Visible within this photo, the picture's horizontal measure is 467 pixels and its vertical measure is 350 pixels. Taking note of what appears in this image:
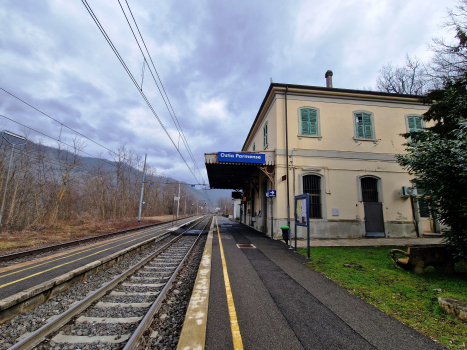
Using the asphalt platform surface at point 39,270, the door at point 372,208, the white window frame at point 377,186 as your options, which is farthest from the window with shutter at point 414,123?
the asphalt platform surface at point 39,270

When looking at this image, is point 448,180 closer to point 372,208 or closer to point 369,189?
point 372,208

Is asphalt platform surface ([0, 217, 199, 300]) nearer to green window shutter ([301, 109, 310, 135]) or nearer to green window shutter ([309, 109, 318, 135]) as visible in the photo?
green window shutter ([301, 109, 310, 135])

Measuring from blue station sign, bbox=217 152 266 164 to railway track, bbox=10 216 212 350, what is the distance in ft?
26.6

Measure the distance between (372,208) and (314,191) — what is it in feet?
13.0

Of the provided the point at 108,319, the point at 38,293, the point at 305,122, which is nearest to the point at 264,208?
the point at 305,122

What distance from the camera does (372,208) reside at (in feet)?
44.3

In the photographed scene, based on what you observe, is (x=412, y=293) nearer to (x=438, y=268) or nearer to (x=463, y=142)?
(x=438, y=268)

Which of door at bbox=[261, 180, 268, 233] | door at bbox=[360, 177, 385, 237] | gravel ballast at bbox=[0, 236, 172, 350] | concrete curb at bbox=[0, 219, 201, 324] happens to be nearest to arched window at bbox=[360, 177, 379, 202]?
door at bbox=[360, 177, 385, 237]

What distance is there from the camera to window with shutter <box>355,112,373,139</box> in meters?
14.4

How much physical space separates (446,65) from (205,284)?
13769 mm

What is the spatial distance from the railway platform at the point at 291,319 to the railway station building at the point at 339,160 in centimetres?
817

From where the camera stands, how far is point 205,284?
474 centimetres

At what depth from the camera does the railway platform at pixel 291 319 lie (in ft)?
8.70

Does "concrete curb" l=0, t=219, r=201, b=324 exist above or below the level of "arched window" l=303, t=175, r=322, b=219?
below
